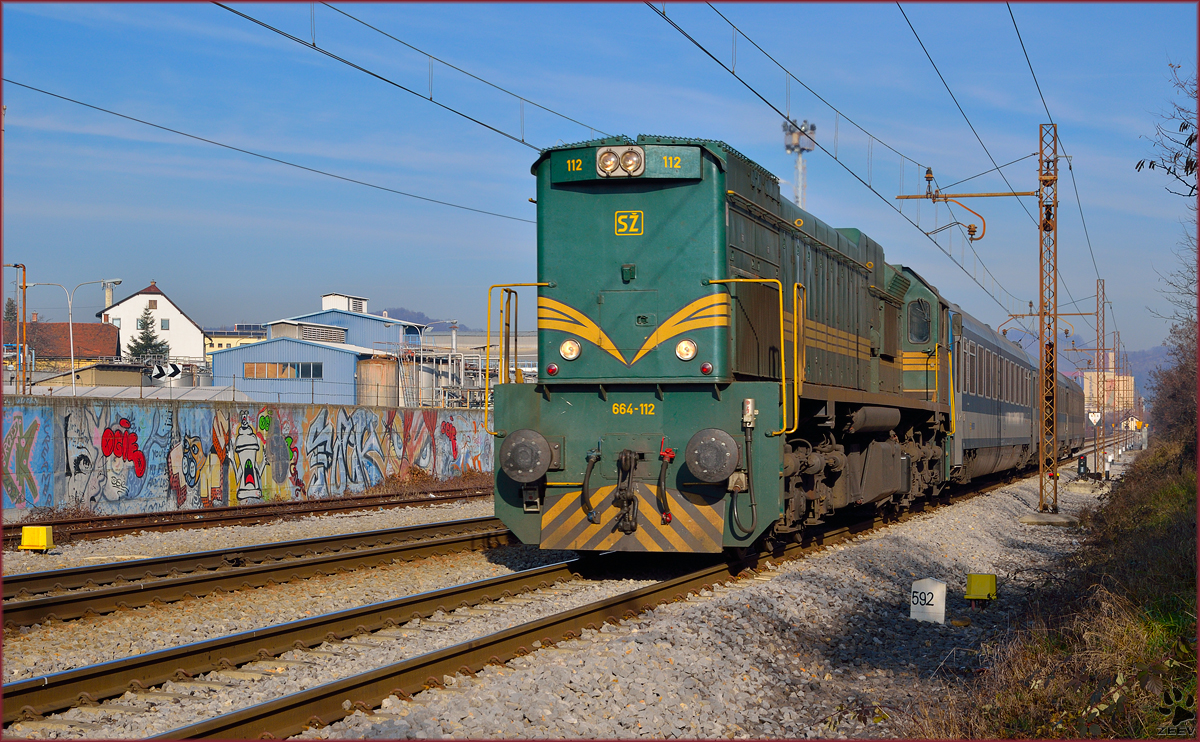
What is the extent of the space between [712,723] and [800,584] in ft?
13.4

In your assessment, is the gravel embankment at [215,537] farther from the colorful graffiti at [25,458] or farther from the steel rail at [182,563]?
the colorful graffiti at [25,458]

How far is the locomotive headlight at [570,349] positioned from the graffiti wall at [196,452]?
998cm

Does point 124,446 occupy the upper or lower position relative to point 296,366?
lower

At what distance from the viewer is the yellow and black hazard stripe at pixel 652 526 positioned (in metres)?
9.05

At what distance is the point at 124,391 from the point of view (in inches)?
1014

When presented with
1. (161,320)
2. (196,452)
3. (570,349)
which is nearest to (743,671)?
(570,349)

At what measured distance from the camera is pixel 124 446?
56.4ft

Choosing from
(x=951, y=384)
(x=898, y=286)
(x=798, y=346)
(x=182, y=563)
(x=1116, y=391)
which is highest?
(x=898, y=286)

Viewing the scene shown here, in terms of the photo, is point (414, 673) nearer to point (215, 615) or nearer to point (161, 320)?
point (215, 615)

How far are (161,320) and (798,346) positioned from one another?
80434mm

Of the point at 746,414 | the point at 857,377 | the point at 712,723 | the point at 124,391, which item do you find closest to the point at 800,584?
the point at 746,414

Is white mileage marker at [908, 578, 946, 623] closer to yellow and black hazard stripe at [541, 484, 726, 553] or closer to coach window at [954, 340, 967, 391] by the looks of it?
yellow and black hazard stripe at [541, 484, 726, 553]

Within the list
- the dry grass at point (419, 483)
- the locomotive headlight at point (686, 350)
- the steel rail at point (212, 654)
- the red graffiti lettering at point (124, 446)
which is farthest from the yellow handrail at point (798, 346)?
the dry grass at point (419, 483)

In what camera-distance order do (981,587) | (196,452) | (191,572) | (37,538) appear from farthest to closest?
(196,452), (37,538), (191,572), (981,587)
